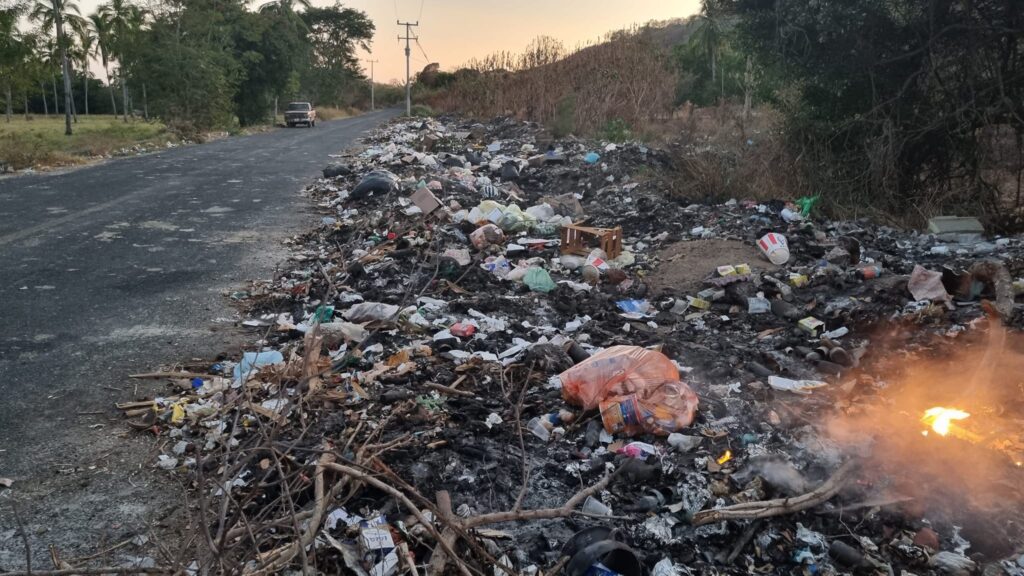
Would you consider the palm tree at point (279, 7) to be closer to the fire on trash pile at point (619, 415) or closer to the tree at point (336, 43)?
the tree at point (336, 43)

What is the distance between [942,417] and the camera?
2.89 meters

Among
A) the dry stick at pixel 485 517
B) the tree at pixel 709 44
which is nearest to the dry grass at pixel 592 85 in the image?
the tree at pixel 709 44

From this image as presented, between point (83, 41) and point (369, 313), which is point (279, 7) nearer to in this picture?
point (83, 41)

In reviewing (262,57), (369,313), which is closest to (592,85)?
(369,313)

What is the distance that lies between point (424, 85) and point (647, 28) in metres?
28.3

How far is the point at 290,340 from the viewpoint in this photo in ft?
13.6

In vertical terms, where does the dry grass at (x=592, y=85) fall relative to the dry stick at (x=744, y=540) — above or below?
above

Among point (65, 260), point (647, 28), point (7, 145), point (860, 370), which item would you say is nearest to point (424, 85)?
point (647, 28)

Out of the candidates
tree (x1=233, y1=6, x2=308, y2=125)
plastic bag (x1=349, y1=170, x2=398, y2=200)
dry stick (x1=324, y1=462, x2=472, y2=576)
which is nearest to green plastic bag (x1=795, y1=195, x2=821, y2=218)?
plastic bag (x1=349, y1=170, x2=398, y2=200)

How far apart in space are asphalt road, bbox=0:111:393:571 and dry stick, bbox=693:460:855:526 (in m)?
1.79

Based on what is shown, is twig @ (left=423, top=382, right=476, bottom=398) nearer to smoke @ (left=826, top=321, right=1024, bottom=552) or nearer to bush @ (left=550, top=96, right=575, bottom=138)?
smoke @ (left=826, top=321, right=1024, bottom=552)

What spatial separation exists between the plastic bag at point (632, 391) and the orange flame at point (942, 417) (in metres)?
1.01

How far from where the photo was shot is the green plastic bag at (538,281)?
5262mm

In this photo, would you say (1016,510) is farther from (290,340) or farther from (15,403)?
(15,403)
